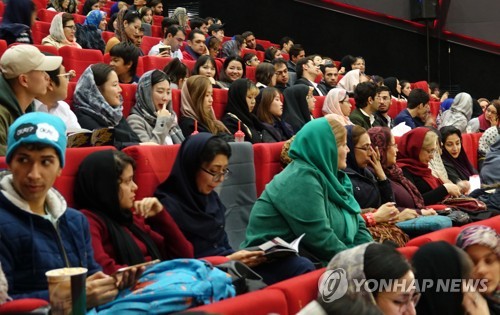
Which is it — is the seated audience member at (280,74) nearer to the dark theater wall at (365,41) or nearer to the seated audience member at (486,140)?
the seated audience member at (486,140)

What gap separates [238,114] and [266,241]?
1.92 meters

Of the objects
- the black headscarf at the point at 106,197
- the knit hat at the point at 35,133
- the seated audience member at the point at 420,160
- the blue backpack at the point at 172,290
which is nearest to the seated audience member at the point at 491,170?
the seated audience member at the point at 420,160

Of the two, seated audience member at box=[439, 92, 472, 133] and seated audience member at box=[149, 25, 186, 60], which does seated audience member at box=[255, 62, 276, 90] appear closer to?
seated audience member at box=[149, 25, 186, 60]

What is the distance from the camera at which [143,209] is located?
2268 millimetres

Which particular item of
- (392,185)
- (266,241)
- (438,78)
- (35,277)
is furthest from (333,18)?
(35,277)

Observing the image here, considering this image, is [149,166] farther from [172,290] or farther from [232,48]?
[232,48]

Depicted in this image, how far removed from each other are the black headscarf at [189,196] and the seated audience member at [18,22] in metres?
2.57

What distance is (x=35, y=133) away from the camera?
1795 millimetres

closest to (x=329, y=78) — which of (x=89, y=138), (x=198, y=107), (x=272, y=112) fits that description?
(x=272, y=112)

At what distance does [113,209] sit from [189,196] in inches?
13.6

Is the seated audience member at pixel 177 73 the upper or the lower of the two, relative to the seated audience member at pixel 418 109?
upper

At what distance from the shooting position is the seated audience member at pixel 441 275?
200 centimetres

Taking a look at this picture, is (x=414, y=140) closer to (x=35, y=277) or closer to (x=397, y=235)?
(x=397, y=235)

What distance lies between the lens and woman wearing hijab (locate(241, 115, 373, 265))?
252 cm
